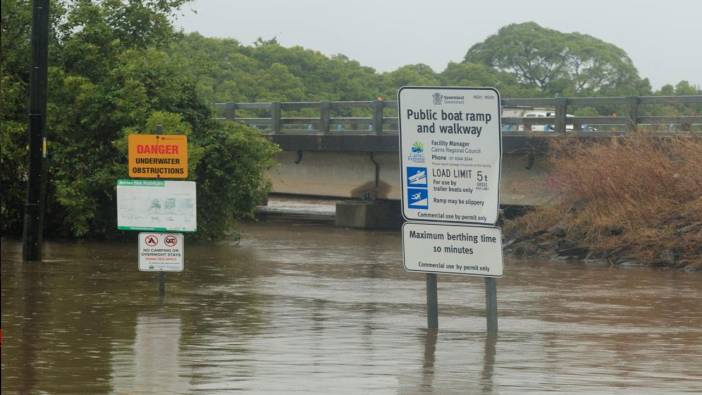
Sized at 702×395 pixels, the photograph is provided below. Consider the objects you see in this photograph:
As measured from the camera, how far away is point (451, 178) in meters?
12.4

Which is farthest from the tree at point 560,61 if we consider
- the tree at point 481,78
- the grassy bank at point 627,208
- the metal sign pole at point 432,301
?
the metal sign pole at point 432,301

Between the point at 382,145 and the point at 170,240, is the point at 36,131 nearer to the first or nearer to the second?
the point at 170,240

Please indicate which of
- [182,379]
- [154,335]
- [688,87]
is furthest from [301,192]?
[688,87]

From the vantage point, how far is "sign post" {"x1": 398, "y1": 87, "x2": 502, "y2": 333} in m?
12.3

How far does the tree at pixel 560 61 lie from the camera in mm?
98938

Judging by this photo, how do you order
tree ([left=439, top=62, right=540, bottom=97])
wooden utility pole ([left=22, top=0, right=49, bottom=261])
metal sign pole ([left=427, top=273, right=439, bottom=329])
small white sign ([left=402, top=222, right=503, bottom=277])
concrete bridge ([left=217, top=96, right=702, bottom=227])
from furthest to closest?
tree ([left=439, top=62, right=540, bottom=97]) < concrete bridge ([left=217, top=96, right=702, bottom=227]) < wooden utility pole ([left=22, top=0, right=49, bottom=261]) < metal sign pole ([left=427, top=273, right=439, bottom=329]) < small white sign ([left=402, top=222, right=503, bottom=277])

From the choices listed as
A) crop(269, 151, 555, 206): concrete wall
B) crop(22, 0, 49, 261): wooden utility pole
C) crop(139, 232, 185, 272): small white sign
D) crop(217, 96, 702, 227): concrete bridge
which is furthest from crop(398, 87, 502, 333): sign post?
crop(269, 151, 555, 206): concrete wall

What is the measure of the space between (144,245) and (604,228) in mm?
13852

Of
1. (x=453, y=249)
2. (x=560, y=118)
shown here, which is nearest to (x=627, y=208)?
(x=560, y=118)

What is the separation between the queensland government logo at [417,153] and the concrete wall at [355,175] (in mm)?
21626

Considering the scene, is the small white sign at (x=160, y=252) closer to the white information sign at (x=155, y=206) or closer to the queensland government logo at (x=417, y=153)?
the white information sign at (x=155, y=206)

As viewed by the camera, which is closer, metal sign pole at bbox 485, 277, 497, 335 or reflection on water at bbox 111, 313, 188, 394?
reflection on water at bbox 111, 313, 188, 394

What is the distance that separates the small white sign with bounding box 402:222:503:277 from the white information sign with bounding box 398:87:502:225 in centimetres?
12

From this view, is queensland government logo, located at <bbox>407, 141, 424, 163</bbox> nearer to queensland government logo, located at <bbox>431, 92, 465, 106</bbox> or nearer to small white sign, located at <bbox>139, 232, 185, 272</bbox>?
queensland government logo, located at <bbox>431, 92, 465, 106</bbox>
